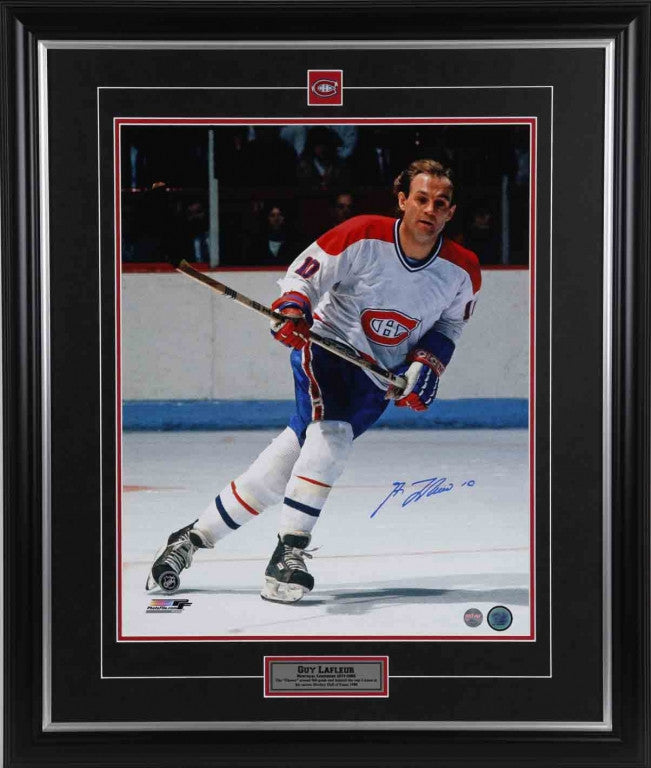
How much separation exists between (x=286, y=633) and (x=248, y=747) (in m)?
0.21

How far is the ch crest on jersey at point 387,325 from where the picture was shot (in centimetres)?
162

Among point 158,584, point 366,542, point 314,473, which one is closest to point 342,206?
point 314,473

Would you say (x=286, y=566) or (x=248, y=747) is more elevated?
(x=286, y=566)

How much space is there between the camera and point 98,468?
5.17 feet

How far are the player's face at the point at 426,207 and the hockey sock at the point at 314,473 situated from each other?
391mm

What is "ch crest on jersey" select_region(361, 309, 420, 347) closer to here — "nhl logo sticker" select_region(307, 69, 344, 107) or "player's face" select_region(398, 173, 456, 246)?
"player's face" select_region(398, 173, 456, 246)

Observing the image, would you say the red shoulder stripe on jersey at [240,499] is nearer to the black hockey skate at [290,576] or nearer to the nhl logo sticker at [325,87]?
the black hockey skate at [290,576]

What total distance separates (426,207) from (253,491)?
62cm

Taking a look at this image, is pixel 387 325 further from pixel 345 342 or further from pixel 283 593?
pixel 283 593

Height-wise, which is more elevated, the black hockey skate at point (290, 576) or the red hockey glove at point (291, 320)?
the red hockey glove at point (291, 320)

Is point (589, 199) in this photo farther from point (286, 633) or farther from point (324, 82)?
point (286, 633)

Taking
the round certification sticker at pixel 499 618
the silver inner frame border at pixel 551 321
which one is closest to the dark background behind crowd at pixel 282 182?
the silver inner frame border at pixel 551 321

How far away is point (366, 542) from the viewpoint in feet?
5.16

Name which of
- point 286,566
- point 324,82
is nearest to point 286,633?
point 286,566
